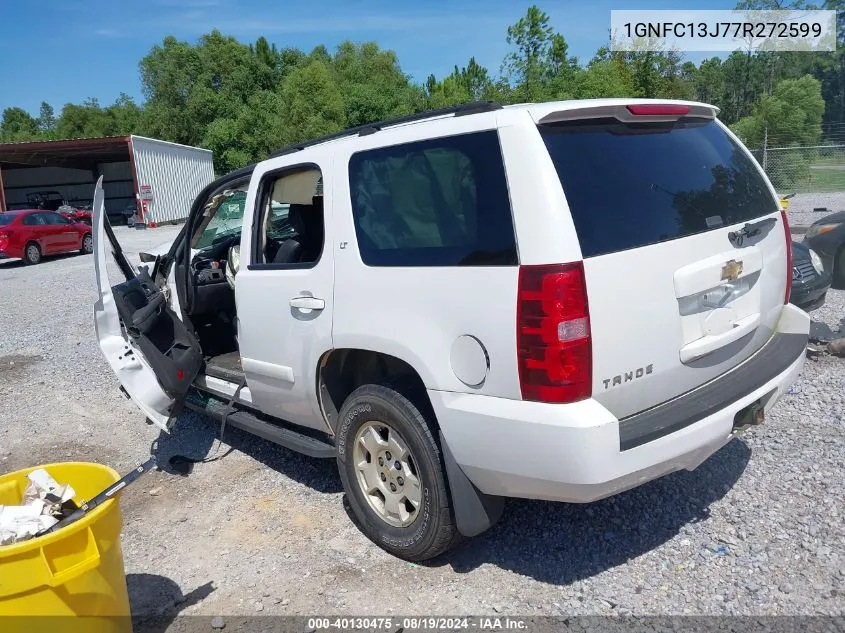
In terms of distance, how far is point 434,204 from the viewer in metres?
3.08

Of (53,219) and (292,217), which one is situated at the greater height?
(292,217)

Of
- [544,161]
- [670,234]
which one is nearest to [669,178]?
[670,234]

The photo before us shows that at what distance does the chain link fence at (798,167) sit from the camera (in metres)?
21.5

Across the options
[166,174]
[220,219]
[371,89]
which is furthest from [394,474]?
[371,89]

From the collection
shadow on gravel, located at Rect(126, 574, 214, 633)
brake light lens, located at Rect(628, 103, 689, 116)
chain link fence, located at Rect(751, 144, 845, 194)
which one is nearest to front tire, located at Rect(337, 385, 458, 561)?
shadow on gravel, located at Rect(126, 574, 214, 633)

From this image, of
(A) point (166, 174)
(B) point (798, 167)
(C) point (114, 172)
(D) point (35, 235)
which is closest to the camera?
(D) point (35, 235)

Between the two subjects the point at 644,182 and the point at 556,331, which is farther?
the point at 644,182

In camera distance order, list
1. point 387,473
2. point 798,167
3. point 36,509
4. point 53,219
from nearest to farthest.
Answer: point 36,509 → point 387,473 → point 53,219 → point 798,167

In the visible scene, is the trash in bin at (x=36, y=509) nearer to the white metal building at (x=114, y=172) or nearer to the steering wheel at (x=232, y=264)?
the steering wheel at (x=232, y=264)

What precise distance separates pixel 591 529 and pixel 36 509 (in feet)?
8.40

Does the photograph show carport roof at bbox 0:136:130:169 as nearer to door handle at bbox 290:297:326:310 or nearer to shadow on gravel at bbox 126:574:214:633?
door handle at bbox 290:297:326:310

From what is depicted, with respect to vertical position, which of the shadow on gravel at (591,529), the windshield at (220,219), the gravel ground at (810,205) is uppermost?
the windshield at (220,219)

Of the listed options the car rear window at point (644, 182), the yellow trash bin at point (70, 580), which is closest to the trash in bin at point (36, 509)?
the yellow trash bin at point (70, 580)

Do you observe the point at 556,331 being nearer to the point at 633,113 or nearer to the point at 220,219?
the point at 633,113
